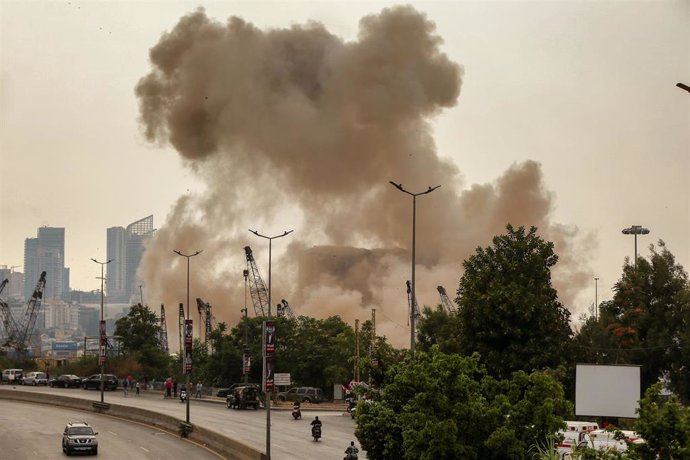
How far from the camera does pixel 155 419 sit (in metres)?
72.7

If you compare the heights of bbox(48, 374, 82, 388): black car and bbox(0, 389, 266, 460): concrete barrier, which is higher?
bbox(0, 389, 266, 460): concrete barrier

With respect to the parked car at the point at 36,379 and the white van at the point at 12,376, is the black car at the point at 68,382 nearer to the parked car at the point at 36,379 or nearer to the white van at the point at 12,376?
the parked car at the point at 36,379

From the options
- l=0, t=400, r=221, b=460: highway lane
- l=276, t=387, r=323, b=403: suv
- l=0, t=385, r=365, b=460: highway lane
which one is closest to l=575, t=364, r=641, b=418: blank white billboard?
l=0, t=385, r=365, b=460: highway lane

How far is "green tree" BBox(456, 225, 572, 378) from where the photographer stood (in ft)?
188

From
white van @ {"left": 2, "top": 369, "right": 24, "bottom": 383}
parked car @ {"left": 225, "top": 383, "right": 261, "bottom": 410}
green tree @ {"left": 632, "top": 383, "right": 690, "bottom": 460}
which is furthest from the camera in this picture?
white van @ {"left": 2, "top": 369, "right": 24, "bottom": 383}

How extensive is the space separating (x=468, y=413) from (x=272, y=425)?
4113 centimetres

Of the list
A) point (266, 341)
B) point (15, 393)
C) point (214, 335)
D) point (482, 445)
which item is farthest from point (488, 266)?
point (214, 335)

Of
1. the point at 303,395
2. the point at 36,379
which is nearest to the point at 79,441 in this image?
the point at 303,395

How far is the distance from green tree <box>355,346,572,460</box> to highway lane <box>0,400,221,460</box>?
22.3 metres

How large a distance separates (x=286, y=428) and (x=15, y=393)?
39791 millimetres

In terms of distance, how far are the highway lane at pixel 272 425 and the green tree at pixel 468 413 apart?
58.2ft

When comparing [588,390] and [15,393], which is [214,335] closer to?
[15,393]

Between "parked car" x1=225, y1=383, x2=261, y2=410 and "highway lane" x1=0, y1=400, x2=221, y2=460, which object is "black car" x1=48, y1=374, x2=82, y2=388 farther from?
"parked car" x1=225, y1=383, x2=261, y2=410

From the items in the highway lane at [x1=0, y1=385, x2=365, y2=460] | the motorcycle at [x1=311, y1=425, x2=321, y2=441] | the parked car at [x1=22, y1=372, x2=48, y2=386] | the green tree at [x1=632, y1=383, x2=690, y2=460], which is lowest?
the parked car at [x1=22, y1=372, x2=48, y2=386]
